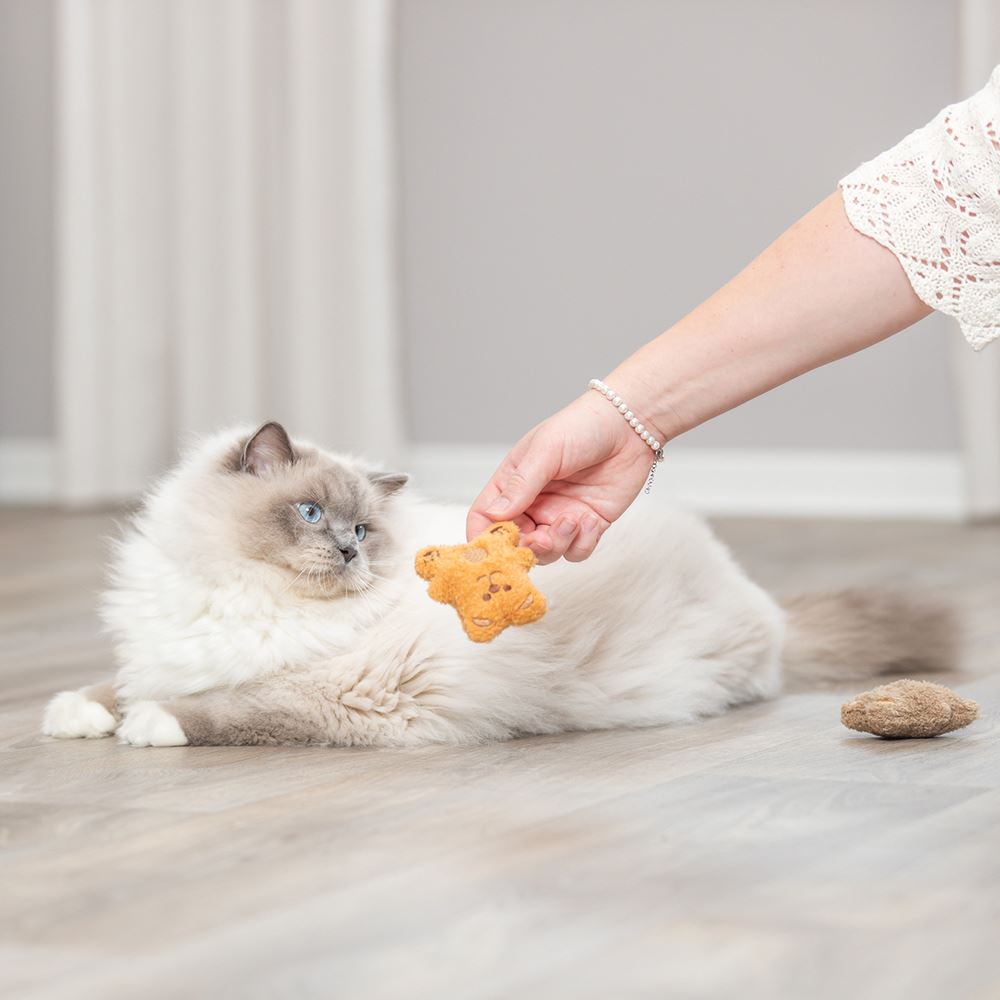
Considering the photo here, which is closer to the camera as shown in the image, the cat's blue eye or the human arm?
the human arm

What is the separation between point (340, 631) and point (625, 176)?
2777 mm

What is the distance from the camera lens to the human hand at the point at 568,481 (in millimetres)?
1475

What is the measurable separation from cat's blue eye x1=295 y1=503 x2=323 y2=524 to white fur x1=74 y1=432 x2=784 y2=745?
7cm

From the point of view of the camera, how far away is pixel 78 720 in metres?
1.68

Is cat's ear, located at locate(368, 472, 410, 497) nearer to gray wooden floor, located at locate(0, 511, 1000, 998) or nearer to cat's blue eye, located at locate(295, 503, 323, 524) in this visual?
cat's blue eye, located at locate(295, 503, 323, 524)

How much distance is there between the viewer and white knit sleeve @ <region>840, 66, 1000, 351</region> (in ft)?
4.57

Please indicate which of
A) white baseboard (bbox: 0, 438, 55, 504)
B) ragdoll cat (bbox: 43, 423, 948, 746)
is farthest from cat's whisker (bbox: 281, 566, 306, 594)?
white baseboard (bbox: 0, 438, 55, 504)

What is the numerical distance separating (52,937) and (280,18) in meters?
3.76

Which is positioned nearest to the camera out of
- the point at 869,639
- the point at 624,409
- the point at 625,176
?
the point at 624,409

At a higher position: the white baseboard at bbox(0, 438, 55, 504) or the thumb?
the thumb

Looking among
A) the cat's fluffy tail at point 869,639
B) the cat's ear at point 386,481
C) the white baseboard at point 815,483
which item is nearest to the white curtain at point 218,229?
the white baseboard at point 815,483

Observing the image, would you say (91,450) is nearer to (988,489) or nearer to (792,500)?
(792,500)

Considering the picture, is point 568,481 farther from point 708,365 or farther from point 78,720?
point 78,720

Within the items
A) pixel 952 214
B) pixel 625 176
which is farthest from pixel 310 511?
pixel 625 176
